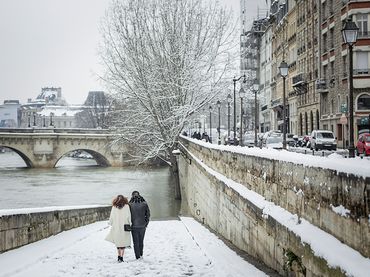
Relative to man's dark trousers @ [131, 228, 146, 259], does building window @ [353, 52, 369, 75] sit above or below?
above

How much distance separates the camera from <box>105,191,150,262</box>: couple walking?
11.8 meters

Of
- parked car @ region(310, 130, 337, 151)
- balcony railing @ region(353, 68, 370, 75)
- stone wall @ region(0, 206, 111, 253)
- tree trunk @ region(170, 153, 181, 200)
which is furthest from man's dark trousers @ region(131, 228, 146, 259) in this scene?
balcony railing @ region(353, 68, 370, 75)

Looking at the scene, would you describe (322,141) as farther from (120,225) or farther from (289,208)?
(289,208)

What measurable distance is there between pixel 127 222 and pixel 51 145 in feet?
233

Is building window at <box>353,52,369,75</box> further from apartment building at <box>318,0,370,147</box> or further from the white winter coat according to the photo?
the white winter coat

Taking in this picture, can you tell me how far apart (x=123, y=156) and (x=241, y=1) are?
43752mm

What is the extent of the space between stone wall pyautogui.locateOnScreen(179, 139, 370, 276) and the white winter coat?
254cm

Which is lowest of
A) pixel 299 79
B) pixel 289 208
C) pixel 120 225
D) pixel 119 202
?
pixel 120 225

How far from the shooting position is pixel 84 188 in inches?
2103

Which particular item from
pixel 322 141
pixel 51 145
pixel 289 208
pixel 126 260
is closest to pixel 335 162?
pixel 289 208

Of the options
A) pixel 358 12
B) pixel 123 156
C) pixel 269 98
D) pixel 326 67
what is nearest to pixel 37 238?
pixel 358 12

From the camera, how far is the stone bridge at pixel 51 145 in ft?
261

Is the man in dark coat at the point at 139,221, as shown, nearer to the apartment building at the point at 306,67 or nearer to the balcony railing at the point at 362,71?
the balcony railing at the point at 362,71

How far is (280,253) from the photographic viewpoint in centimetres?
934
